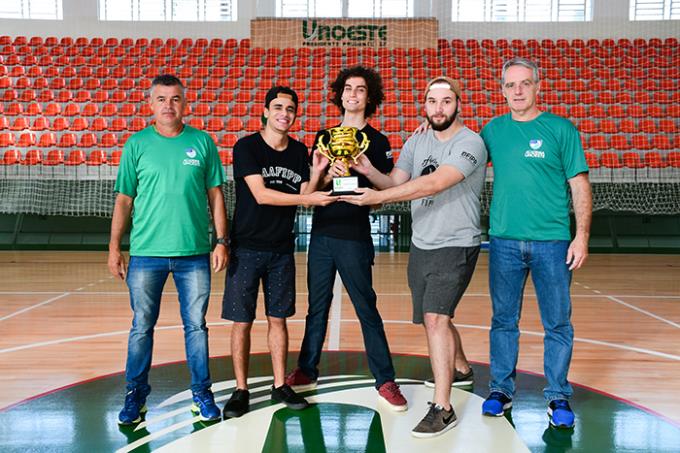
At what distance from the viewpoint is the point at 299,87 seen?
14.4 m

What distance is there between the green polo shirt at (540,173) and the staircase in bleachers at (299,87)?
9.75 metres

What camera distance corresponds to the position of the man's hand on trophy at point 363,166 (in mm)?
3113

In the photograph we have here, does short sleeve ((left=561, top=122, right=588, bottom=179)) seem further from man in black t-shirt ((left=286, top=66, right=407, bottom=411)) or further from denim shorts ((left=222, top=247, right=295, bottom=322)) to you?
denim shorts ((left=222, top=247, right=295, bottom=322))

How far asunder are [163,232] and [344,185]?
99cm

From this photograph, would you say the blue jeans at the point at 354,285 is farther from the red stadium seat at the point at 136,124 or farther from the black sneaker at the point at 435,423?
the red stadium seat at the point at 136,124

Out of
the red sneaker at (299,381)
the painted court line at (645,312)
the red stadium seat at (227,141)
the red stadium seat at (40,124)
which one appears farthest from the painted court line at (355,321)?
the red stadium seat at (40,124)

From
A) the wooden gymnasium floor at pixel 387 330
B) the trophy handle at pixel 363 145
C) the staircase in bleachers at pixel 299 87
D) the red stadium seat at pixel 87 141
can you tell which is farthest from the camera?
the staircase in bleachers at pixel 299 87

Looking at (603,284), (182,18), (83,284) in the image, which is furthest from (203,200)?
(182,18)

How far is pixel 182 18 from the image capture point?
642 inches

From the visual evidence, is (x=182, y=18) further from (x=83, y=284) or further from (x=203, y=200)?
(x=203, y=200)

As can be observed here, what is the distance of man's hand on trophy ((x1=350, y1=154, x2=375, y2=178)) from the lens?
311 cm

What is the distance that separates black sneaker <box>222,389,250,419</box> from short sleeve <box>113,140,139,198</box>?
1.25m

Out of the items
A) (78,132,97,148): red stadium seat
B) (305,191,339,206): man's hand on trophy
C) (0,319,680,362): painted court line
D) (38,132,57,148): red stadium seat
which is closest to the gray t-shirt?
(305,191,339,206): man's hand on trophy

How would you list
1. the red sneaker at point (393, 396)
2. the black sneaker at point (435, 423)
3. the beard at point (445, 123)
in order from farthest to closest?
the red sneaker at point (393, 396)
the beard at point (445, 123)
the black sneaker at point (435, 423)
